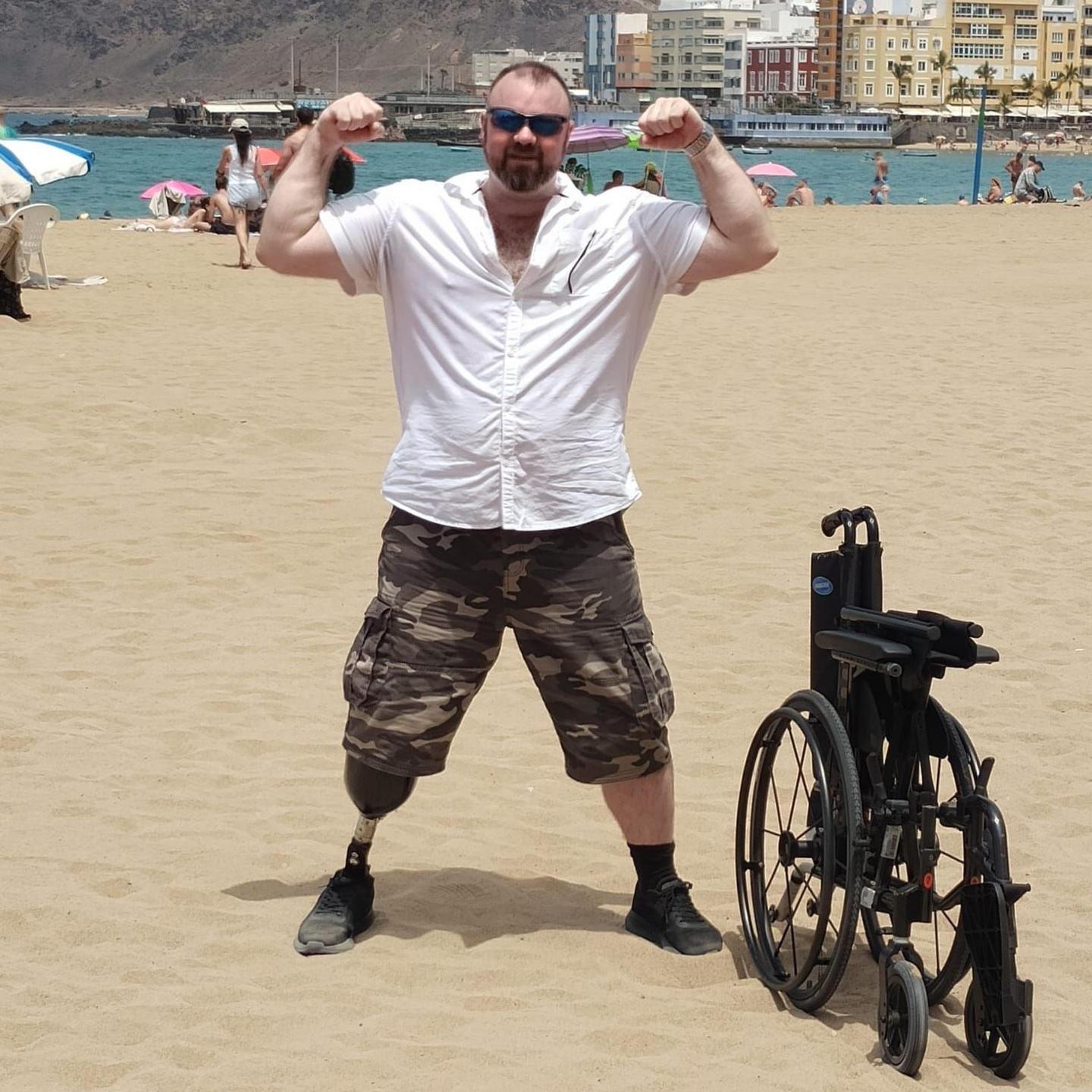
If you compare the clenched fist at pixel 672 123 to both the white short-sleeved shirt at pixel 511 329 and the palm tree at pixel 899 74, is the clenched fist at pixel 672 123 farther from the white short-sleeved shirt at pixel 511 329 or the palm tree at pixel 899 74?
the palm tree at pixel 899 74

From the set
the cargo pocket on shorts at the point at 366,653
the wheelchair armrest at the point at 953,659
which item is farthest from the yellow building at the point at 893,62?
the wheelchair armrest at the point at 953,659

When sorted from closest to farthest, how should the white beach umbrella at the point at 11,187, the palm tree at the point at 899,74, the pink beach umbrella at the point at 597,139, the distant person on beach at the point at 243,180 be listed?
the white beach umbrella at the point at 11,187 → the distant person on beach at the point at 243,180 → the pink beach umbrella at the point at 597,139 → the palm tree at the point at 899,74

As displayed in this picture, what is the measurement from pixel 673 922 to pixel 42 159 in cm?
1271

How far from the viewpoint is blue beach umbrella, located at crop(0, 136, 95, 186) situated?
14.4 meters

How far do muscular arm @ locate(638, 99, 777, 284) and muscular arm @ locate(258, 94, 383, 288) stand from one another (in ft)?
1.86

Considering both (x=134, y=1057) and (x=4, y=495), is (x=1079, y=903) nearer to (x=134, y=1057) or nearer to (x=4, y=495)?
(x=134, y=1057)

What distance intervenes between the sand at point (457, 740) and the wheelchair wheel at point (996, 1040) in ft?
0.19

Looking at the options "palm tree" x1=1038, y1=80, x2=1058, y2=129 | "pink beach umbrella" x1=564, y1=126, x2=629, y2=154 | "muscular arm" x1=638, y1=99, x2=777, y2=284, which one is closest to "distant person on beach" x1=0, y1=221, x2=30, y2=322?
"pink beach umbrella" x1=564, y1=126, x2=629, y2=154

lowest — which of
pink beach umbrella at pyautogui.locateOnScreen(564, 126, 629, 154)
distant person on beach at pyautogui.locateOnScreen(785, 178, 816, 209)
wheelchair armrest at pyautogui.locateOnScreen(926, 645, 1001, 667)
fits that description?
wheelchair armrest at pyautogui.locateOnScreen(926, 645, 1001, 667)

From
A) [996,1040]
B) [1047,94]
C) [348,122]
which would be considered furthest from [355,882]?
[1047,94]

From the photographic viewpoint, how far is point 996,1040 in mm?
3125

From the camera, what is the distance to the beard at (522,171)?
10.9ft

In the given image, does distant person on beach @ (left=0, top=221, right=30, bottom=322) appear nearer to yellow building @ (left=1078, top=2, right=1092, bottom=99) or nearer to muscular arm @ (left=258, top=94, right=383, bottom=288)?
muscular arm @ (left=258, top=94, right=383, bottom=288)

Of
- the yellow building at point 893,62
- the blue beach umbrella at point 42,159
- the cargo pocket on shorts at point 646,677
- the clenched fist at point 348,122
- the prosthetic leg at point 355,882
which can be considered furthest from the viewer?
the yellow building at point 893,62
